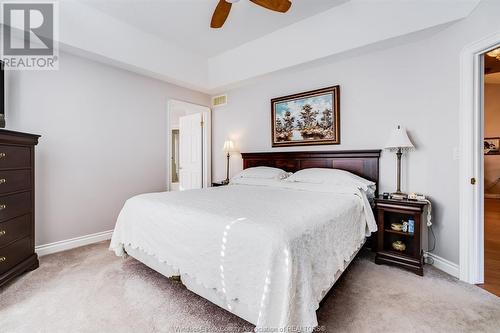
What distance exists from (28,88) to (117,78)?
3.33 feet

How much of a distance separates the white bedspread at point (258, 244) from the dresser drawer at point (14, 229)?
0.95 metres

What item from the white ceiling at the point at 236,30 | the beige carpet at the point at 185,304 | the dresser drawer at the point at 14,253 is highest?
the white ceiling at the point at 236,30

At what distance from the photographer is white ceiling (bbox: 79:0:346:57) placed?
2727mm

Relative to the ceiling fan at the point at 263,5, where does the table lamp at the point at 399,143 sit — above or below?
below

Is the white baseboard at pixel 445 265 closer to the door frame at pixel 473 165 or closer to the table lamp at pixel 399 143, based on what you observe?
the door frame at pixel 473 165

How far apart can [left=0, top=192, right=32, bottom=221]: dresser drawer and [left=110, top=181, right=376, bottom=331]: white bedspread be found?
98cm

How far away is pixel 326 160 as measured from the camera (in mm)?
3148

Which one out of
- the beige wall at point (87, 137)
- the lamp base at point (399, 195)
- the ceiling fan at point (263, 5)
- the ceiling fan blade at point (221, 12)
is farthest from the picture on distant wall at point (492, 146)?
the beige wall at point (87, 137)

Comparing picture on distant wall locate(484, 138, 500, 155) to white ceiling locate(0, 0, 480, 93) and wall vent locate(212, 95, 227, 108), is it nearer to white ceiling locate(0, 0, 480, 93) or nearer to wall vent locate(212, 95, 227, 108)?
Result: white ceiling locate(0, 0, 480, 93)

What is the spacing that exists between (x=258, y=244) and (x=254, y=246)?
31 mm

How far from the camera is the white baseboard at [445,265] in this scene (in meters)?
2.15

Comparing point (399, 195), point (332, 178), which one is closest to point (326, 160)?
point (332, 178)

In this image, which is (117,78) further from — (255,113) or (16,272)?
(16,272)

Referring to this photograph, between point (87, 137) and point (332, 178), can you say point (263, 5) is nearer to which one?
point (332, 178)
